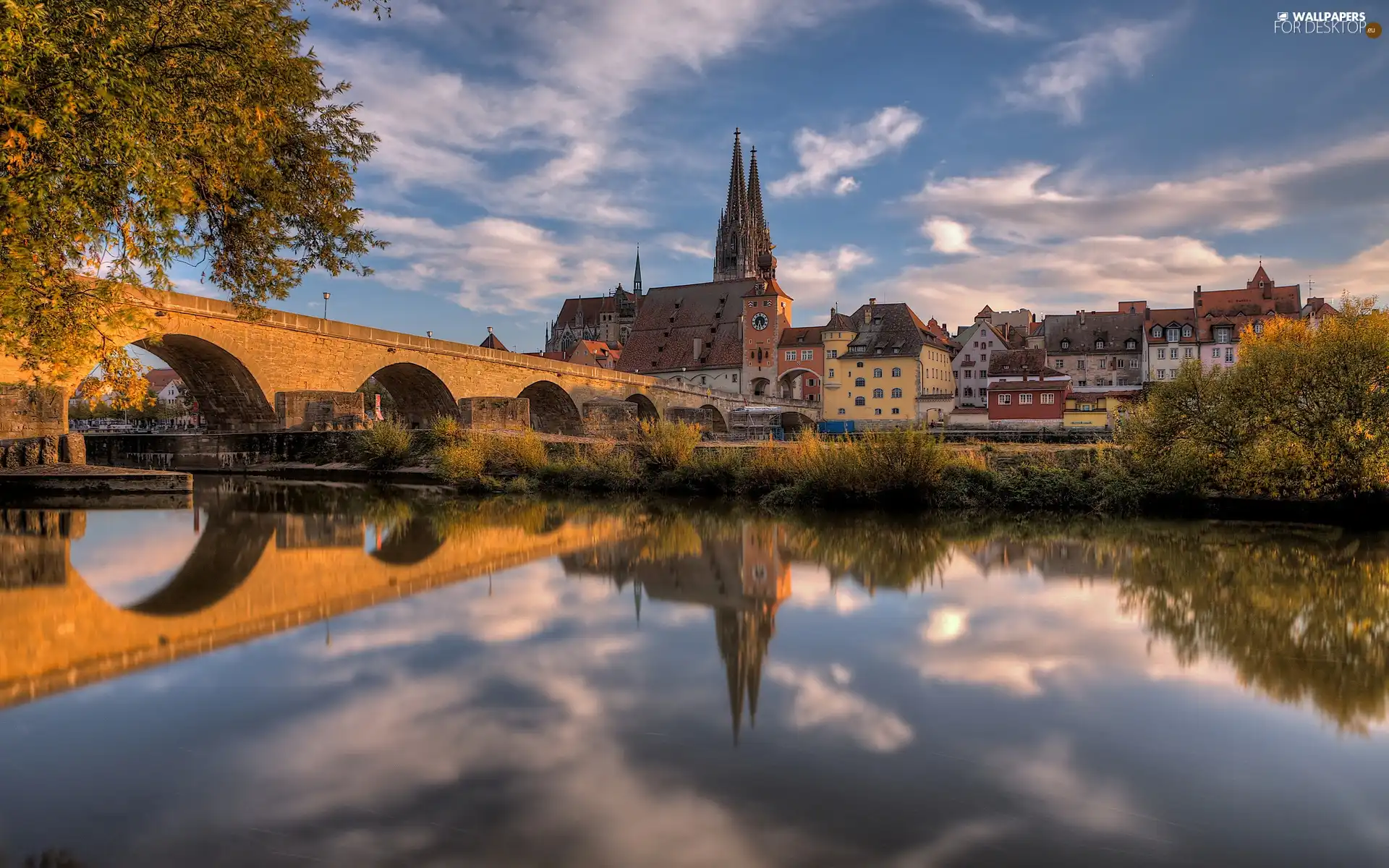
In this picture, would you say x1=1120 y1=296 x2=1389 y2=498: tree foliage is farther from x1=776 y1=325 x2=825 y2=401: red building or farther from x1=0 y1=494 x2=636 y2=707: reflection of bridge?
x1=776 y1=325 x2=825 y2=401: red building

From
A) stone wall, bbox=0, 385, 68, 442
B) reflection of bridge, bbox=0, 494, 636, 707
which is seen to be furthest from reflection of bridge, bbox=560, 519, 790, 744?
stone wall, bbox=0, 385, 68, 442

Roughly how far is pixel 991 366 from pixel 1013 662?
227 feet

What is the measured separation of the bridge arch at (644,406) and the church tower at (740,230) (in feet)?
184

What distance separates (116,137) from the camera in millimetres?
5938

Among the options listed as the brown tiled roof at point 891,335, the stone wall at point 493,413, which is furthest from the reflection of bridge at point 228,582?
the brown tiled roof at point 891,335

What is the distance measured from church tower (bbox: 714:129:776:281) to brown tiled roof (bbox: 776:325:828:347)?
90.4ft

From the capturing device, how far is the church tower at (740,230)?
106 m

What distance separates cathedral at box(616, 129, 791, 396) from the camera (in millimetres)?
77312

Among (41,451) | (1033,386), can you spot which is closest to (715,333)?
(1033,386)

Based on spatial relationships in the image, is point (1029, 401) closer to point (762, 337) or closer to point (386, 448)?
point (762, 337)

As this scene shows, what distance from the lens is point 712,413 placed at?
5253cm

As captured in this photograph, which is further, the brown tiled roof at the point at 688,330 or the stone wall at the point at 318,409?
the brown tiled roof at the point at 688,330

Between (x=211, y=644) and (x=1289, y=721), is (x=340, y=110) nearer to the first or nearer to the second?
(x=211, y=644)

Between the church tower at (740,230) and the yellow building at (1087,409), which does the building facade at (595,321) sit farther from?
the yellow building at (1087,409)
